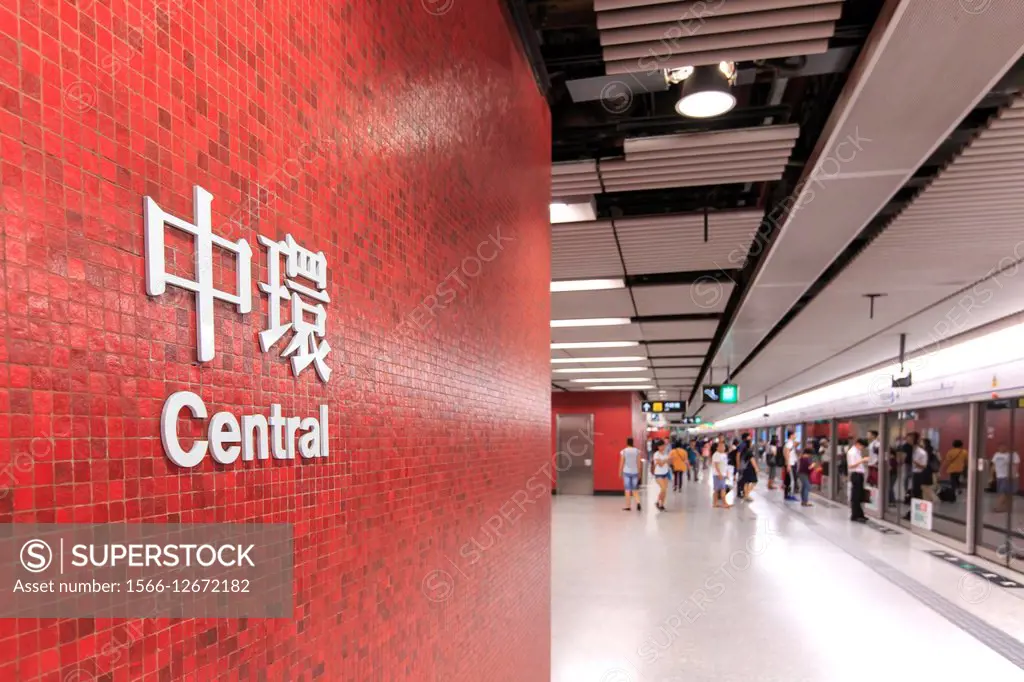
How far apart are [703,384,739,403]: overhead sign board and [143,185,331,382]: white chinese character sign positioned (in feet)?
45.4

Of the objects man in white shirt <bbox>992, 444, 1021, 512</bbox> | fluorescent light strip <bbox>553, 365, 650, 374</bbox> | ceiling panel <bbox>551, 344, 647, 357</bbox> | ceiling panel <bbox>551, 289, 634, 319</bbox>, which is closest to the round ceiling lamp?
ceiling panel <bbox>551, 289, 634, 319</bbox>

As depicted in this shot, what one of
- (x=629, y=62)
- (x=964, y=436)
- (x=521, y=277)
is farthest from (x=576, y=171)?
(x=964, y=436)

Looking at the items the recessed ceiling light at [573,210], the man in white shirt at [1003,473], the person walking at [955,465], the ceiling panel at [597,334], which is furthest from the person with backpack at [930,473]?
the recessed ceiling light at [573,210]

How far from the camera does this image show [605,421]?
18.2 meters

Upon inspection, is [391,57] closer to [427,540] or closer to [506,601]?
[427,540]

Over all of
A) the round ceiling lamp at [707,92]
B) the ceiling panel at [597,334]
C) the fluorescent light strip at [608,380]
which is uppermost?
the round ceiling lamp at [707,92]

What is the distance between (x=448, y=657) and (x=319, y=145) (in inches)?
61.0

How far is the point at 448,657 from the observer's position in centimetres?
201

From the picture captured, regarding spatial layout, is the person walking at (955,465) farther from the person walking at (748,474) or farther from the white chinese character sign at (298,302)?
the white chinese character sign at (298,302)

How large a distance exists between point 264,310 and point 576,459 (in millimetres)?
17146

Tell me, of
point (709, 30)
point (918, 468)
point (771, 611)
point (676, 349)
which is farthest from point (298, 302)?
point (918, 468)

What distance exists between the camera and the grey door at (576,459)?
17.8 m

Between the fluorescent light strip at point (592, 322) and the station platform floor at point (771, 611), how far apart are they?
3046mm

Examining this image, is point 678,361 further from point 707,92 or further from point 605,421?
point 707,92
